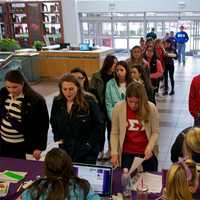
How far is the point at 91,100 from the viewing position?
3.56 meters

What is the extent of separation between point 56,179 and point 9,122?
5.62ft

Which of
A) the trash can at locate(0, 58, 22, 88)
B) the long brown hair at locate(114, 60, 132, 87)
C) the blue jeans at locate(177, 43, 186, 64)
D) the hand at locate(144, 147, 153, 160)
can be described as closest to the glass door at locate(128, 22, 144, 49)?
the blue jeans at locate(177, 43, 186, 64)

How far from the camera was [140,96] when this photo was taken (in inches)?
130

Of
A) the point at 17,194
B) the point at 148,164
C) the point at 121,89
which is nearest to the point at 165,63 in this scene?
the point at 121,89

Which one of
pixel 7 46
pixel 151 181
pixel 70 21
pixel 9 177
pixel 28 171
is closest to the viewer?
pixel 151 181

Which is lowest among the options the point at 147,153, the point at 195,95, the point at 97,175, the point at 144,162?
the point at 144,162

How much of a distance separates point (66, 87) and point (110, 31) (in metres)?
15.6

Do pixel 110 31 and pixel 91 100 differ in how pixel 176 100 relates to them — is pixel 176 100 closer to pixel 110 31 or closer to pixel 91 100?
pixel 91 100

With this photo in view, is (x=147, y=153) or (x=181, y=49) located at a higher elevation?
(x=181, y=49)

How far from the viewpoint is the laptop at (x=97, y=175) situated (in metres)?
2.63

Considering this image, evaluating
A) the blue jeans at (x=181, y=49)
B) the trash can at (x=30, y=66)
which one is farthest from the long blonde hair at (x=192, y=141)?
the blue jeans at (x=181, y=49)

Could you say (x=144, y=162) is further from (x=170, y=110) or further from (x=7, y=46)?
(x=7, y=46)

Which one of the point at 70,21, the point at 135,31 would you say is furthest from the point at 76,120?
the point at 135,31

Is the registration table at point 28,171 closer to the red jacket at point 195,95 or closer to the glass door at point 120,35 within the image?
the red jacket at point 195,95
